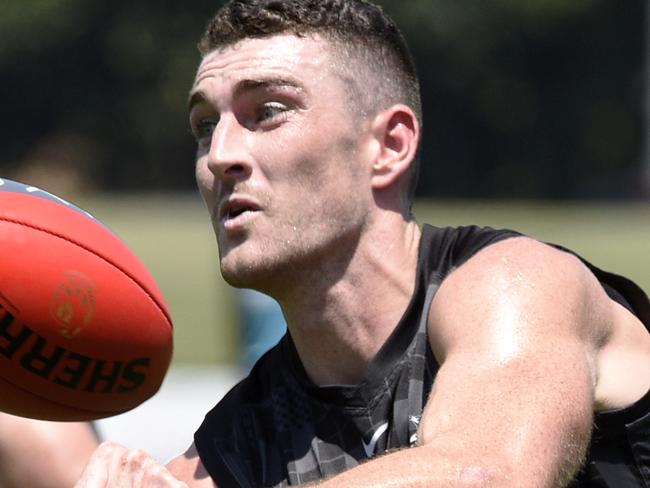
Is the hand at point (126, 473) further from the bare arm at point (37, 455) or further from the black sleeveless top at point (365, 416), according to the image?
the bare arm at point (37, 455)

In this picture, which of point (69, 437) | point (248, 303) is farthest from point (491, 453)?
point (248, 303)

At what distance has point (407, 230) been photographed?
4.02 metres

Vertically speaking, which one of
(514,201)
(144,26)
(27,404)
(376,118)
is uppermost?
(144,26)

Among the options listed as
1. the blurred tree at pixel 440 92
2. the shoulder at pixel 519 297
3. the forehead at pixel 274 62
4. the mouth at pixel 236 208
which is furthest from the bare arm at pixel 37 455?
the blurred tree at pixel 440 92

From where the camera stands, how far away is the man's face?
149 inches

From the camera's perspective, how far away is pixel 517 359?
10.4 feet

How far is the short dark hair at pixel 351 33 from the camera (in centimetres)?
398

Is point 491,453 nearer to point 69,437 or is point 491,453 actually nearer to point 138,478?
point 138,478

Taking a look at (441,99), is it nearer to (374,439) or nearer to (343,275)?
(343,275)

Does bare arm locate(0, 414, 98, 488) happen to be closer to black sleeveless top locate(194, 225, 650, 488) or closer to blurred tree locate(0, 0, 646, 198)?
black sleeveless top locate(194, 225, 650, 488)

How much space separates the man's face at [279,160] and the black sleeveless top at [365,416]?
0.89 ft

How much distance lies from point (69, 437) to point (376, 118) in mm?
1499

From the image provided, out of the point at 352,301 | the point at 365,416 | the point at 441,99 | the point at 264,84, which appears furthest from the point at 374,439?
the point at 441,99

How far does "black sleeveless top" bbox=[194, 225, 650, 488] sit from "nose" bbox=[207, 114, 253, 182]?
52 cm
